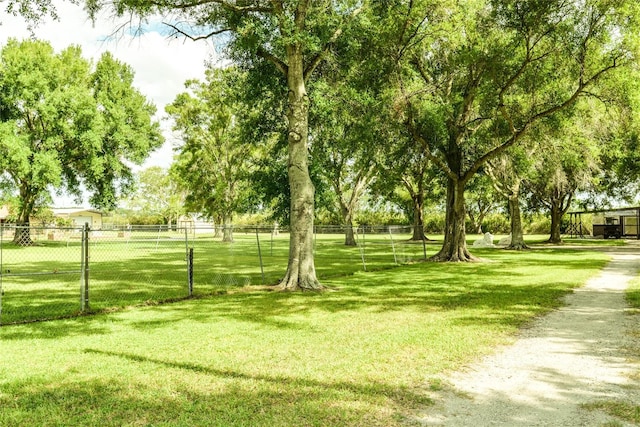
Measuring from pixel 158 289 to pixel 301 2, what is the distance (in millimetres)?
8957

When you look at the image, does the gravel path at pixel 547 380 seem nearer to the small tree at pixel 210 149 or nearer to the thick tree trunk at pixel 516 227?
the thick tree trunk at pixel 516 227

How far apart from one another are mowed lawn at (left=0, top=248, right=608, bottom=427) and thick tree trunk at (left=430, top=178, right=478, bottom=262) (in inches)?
439

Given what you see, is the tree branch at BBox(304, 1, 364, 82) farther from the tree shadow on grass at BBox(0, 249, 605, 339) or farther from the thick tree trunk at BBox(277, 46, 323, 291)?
the tree shadow on grass at BBox(0, 249, 605, 339)

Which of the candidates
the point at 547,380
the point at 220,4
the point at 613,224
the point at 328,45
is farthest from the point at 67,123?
the point at 613,224

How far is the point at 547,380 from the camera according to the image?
5.13 meters

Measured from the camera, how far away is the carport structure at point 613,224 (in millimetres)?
43678

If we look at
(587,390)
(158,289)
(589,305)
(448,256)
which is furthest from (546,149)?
(587,390)

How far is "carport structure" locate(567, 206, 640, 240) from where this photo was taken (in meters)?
43.7

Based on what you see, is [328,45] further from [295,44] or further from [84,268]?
[84,268]

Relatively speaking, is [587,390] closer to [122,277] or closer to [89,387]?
[89,387]

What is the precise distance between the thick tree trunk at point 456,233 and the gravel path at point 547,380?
14.3m

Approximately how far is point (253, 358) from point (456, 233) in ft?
60.1

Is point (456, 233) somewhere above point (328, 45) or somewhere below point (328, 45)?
below

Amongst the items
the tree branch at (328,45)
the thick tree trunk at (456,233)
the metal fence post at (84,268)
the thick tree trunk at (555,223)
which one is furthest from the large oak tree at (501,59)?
the thick tree trunk at (555,223)
